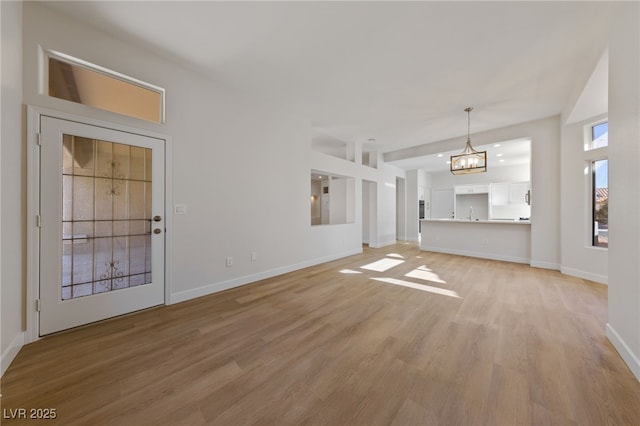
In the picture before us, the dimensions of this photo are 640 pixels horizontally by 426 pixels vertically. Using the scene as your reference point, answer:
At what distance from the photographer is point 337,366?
1742mm

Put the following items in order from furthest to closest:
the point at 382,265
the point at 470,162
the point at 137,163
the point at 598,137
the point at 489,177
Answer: the point at 489,177, the point at 382,265, the point at 470,162, the point at 598,137, the point at 137,163

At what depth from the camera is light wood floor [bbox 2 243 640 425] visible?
1352 mm

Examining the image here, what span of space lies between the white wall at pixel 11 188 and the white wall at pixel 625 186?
4.65 metres

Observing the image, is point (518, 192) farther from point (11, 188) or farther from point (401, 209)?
point (11, 188)

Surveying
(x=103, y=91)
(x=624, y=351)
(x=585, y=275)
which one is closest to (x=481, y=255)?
(x=585, y=275)

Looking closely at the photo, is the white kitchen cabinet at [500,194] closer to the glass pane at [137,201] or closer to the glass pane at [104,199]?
the glass pane at [137,201]

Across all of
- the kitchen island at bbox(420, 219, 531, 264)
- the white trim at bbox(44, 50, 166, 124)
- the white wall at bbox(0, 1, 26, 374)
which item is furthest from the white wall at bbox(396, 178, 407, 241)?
the white wall at bbox(0, 1, 26, 374)

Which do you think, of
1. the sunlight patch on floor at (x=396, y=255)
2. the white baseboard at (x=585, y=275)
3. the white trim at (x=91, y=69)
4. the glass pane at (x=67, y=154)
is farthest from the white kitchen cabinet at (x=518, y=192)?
the glass pane at (x=67, y=154)

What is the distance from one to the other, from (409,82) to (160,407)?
4.38m

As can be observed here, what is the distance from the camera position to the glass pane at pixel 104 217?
7.56ft

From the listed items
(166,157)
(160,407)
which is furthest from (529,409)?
(166,157)

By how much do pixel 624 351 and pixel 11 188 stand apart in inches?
199

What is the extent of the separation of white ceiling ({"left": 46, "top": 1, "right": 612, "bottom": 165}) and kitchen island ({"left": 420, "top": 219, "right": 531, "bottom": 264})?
277cm

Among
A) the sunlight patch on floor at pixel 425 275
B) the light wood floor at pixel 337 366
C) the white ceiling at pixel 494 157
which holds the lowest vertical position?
the light wood floor at pixel 337 366
